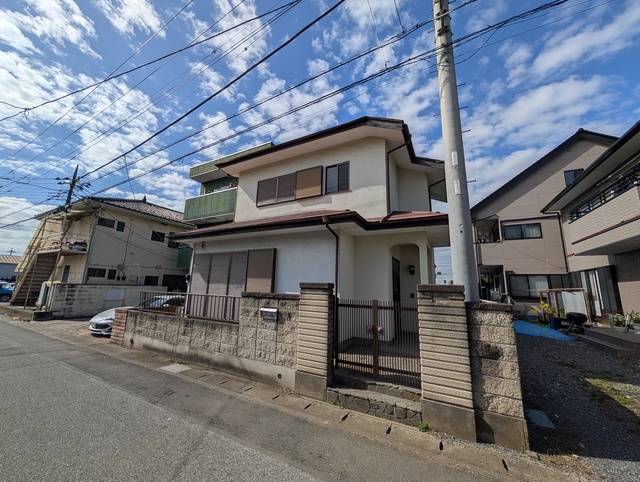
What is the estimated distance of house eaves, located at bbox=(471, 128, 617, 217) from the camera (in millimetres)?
15562

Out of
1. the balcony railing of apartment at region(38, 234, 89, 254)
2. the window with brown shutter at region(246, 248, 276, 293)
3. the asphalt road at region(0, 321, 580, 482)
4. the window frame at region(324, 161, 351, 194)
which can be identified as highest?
the window frame at region(324, 161, 351, 194)

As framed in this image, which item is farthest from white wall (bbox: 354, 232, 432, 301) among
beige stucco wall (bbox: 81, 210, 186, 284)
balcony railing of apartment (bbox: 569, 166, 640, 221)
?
beige stucco wall (bbox: 81, 210, 186, 284)

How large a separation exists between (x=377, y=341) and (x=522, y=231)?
18.0m

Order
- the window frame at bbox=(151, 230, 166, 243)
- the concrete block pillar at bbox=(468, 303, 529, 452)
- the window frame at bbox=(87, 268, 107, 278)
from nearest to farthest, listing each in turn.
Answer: the concrete block pillar at bbox=(468, 303, 529, 452) < the window frame at bbox=(87, 268, 107, 278) < the window frame at bbox=(151, 230, 166, 243)

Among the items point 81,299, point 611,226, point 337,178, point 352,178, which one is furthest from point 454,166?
point 81,299

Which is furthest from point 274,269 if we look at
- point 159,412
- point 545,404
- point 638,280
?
point 638,280

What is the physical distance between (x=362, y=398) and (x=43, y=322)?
16.7 m

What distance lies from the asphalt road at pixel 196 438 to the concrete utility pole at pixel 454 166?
A: 2.23 metres

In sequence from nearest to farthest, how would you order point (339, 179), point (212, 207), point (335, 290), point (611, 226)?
point (335, 290) → point (339, 179) → point (611, 226) → point (212, 207)

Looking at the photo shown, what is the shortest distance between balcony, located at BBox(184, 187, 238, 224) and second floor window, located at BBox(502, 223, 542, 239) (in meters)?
17.6

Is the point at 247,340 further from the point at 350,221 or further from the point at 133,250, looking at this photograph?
the point at 133,250

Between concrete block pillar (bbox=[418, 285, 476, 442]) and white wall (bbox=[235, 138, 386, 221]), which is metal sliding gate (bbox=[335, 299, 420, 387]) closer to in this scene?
concrete block pillar (bbox=[418, 285, 476, 442])

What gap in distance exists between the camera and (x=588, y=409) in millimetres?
4180

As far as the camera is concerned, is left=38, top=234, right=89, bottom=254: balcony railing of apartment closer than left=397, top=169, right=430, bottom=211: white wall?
No
